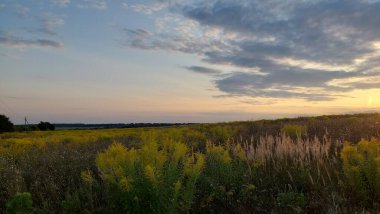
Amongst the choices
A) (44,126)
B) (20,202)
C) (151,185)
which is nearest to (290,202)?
(151,185)

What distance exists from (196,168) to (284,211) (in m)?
1.23

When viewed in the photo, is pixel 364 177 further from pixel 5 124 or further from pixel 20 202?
pixel 5 124

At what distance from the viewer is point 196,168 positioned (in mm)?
4270

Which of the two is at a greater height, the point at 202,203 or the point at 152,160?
the point at 152,160

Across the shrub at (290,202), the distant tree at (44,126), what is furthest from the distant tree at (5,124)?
the shrub at (290,202)

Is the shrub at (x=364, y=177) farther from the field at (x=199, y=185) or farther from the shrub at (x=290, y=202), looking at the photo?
the shrub at (x=290, y=202)

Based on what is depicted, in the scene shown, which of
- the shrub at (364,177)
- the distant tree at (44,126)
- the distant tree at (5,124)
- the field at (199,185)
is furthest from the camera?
the distant tree at (44,126)

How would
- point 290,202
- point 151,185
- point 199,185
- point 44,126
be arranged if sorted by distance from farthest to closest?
point 44,126 → point 199,185 → point 290,202 → point 151,185

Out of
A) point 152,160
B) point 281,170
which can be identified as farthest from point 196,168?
point 281,170

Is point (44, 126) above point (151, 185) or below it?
above

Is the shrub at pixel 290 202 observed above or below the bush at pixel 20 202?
below

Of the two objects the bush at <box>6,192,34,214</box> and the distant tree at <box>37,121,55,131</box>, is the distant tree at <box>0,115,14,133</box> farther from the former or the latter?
the bush at <box>6,192,34,214</box>

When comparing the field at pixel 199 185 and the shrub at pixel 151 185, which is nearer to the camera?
the shrub at pixel 151 185

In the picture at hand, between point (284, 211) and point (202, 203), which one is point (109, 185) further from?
point (284, 211)
